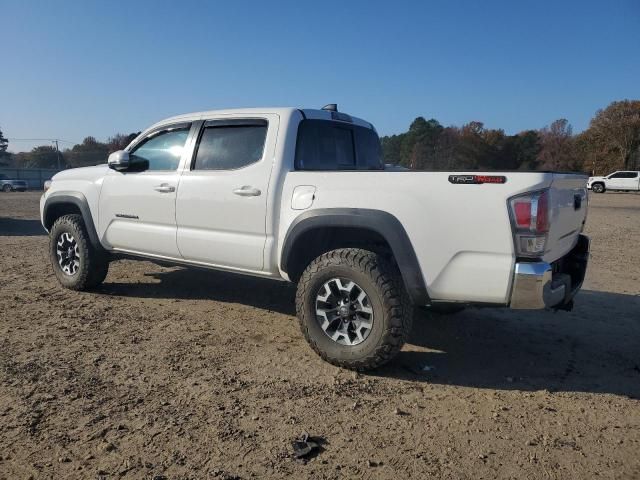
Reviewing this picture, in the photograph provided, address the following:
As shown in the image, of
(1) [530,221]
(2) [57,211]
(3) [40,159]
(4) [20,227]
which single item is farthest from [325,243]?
(3) [40,159]

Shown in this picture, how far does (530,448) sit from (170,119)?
14.2 ft

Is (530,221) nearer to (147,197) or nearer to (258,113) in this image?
(258,113)

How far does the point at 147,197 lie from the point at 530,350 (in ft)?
12.6

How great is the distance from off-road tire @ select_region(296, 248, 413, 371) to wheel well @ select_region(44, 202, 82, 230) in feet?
11.4

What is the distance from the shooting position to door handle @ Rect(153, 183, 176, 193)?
4715 mm

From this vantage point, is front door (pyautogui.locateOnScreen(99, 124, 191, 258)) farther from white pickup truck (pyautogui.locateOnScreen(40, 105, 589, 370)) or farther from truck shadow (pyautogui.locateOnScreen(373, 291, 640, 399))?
truck shadow (pyautogui.locateOnScreen(373, 291, 640, 399))

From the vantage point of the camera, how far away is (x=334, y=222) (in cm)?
364

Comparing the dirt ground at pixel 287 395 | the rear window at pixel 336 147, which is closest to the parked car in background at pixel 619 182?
the rear window at pixel 336 147

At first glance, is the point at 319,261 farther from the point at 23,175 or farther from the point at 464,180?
the point at 23,175

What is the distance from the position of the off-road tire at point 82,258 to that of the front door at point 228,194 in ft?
4.89

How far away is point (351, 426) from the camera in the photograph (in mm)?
2885

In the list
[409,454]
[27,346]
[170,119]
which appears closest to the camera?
[409,454]

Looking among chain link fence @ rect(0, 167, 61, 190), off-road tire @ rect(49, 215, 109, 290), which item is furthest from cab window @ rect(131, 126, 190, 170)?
chain link fence @ rect(0, 167, 61, 190)

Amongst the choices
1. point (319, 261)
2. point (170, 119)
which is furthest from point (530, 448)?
point (170, 119)
